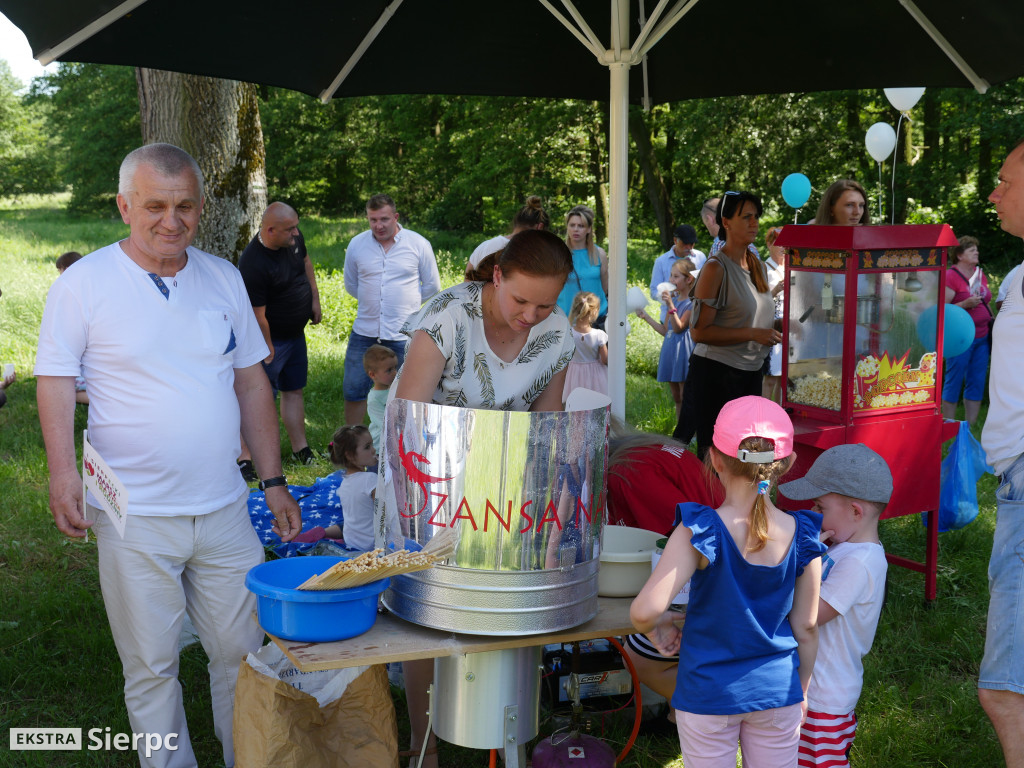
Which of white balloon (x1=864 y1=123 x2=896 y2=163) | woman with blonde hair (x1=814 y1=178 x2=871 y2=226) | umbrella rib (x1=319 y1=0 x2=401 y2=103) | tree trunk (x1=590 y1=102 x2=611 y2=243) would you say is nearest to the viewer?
umbrella rib (x1=319 y1=0 x2=401 y2=103)

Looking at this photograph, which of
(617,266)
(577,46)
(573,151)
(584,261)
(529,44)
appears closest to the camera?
(617,266)

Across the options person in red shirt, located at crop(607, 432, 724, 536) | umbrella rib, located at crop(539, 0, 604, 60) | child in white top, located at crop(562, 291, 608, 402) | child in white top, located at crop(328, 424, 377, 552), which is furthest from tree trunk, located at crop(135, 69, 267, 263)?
person in red shirt, located at crop(607, 432, 724, 536)

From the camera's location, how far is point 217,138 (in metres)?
6.07

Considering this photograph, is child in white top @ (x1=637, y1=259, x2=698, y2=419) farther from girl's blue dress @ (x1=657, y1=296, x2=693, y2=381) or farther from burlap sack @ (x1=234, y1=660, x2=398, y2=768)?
burlap sack @ (x1=234, y1=660, x2=398, y2=768)

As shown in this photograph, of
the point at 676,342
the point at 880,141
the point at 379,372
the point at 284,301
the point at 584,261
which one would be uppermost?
the point at 880,141

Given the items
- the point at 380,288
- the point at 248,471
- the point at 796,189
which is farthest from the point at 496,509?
the point at 796,189

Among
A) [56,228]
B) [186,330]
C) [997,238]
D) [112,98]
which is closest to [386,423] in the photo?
[186,330]

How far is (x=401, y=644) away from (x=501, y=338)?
36.7 inches

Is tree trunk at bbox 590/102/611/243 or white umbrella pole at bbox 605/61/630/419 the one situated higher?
tree trunk at bbox 590/102/611/243

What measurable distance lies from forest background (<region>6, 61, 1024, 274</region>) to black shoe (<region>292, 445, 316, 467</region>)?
469 inches

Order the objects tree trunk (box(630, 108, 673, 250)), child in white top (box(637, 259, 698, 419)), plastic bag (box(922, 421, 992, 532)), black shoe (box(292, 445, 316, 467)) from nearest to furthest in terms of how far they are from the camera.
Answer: plastic bag (box(922, 421, 992, 532)), black shoe (box(292, 445, 316, 467)), child in white top (box(637, 259, 698, 419)), tree trunk (box(630, 108, 673, 250))

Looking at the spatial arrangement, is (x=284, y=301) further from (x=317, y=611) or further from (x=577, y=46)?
(x=317, y=611)

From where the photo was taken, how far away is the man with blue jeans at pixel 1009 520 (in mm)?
2373

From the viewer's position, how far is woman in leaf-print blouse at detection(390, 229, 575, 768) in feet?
7.66
